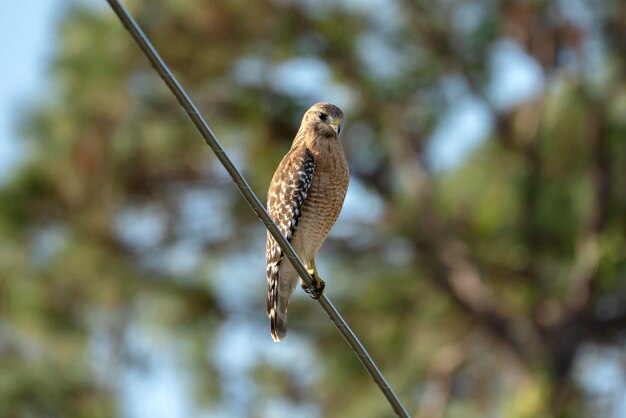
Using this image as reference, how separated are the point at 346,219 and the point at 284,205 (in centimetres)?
628

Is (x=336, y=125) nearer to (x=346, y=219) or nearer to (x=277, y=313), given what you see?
(x=277, y=313)

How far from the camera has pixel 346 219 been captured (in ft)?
38.1

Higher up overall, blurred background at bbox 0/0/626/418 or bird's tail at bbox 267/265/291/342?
blurred background at bbox 0/0/626/418

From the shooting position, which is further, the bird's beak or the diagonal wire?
the bird's beak

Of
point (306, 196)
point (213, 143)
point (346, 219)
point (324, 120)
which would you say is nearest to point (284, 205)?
point (306, 196)

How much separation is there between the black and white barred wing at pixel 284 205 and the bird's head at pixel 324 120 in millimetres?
113

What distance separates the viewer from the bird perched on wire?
5.26 m

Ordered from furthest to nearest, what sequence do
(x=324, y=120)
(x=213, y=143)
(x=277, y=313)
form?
(x=324, y=120) < (x=277, y=313) < (x=213, y=143)

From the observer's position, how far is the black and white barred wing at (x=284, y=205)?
524 centimetres

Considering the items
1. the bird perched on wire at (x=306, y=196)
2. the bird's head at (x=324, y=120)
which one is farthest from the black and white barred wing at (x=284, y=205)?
the bird's head at (x=324, y=120)

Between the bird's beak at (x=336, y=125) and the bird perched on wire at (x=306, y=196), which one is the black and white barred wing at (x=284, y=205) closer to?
the bird perched on wire at (x=306, y=196)

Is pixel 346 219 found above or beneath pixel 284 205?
above

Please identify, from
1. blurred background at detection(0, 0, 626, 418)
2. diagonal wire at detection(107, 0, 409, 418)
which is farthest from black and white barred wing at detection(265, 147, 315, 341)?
blurred background at detection(0, 0, 626, 418)

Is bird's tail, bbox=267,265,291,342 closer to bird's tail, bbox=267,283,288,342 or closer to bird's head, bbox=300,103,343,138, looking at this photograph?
bird's tail, bbox=267,283,288,342
